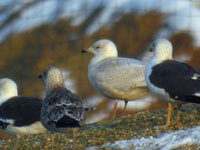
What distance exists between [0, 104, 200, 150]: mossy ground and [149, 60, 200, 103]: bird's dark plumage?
0.38m

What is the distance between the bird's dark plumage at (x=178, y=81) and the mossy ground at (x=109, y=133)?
38 centimetres

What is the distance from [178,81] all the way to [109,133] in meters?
1.09

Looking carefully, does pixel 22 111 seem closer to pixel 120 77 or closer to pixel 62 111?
pixel 120 77

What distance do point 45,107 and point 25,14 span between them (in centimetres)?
935

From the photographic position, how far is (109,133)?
7.75 m

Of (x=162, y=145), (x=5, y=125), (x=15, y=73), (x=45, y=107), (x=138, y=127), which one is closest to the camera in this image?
(x=162, y=145)

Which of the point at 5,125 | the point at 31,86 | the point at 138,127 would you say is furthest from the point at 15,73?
the point at 138,127

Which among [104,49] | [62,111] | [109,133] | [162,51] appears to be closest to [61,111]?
[62,111]

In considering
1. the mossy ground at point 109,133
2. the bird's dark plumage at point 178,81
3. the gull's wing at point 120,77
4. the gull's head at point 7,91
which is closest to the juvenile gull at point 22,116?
the gull's head at point 7,91

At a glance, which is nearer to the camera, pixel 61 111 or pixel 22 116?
pixel 61 111

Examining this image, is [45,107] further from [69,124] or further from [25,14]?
[25,14]

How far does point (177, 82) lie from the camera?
7.65 m

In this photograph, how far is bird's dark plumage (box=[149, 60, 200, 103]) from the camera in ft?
24.8

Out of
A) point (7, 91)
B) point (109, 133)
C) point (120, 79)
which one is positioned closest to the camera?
point (109, 133)
